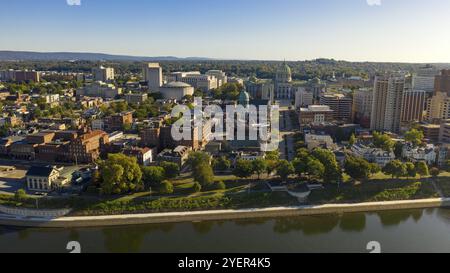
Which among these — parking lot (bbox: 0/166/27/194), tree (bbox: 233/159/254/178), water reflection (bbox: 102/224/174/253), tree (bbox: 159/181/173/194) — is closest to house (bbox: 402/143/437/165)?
tree (bbox: 233/159/254/178)

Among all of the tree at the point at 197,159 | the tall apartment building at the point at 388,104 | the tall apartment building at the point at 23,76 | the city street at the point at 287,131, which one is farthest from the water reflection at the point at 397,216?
the tall apartment building at the point at 23,76

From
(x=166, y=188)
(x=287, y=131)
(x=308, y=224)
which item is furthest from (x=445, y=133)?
(x=166, y=188)

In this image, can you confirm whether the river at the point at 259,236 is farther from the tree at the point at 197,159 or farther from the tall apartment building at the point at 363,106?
the tall apartment building at the point at 363,106

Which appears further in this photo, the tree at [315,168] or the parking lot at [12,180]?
the tree at [315,168]

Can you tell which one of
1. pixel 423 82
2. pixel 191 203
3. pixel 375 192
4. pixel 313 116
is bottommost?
pixel 191 203

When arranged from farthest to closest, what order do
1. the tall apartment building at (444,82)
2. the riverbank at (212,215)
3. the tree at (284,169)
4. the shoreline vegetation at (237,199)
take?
the tall apartment building at (444,82) < the tree at (284,169) < the shoreline vegetation at (237,199) < the riverbank at (212,215)

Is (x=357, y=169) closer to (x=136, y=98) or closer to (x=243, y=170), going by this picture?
(x=243, y=170)
